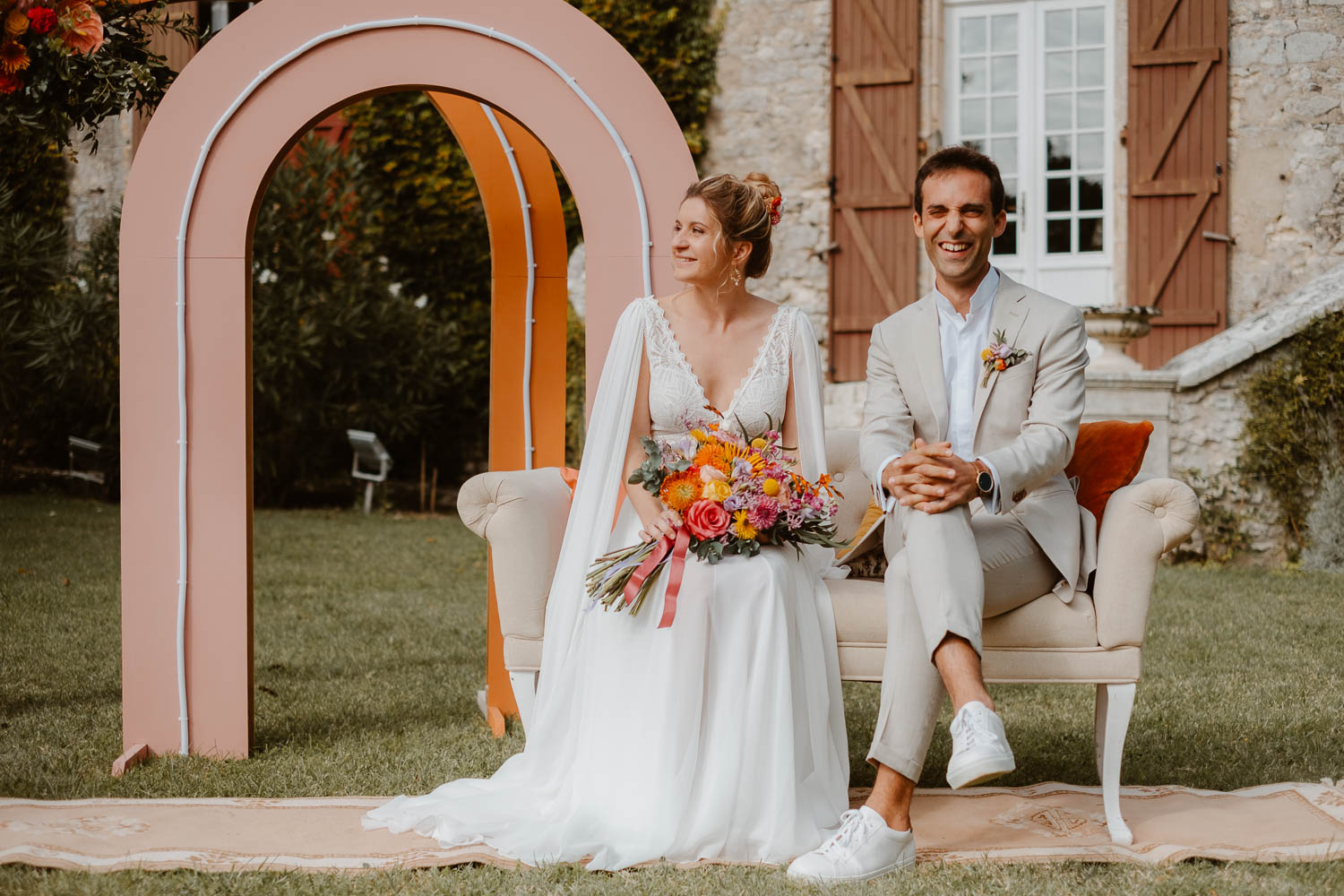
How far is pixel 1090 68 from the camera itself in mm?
9406

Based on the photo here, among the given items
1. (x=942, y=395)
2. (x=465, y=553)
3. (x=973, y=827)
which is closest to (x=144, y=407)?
(x=942, y=395)

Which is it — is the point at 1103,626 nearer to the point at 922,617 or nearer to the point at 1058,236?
the point at 922,617

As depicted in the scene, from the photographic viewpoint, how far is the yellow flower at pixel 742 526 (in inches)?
121

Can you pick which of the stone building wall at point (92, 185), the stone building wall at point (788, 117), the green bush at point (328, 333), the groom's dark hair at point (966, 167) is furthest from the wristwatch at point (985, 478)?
the stone building wall at point (92, 185)

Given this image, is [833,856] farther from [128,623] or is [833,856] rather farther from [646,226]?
[128,623]

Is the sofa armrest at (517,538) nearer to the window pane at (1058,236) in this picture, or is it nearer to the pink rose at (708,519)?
the pink rose at (708,519)

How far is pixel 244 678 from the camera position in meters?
3.87

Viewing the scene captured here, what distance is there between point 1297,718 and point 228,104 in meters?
4.18

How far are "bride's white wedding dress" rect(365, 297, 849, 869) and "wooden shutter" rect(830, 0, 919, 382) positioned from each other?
670 centimetres

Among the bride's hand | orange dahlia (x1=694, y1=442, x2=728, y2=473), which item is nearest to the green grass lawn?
the bride's hand

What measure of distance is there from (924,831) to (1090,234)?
24.2ft

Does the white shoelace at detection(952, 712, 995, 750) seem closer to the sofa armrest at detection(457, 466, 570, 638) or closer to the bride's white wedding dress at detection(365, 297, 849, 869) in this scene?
the bride's white wedding dress at detection(365, 297, 849, 869)

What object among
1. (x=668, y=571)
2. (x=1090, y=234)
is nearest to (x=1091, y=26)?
(x=1090, y=234)

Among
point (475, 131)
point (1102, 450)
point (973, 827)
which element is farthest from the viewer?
point (475, 131)
